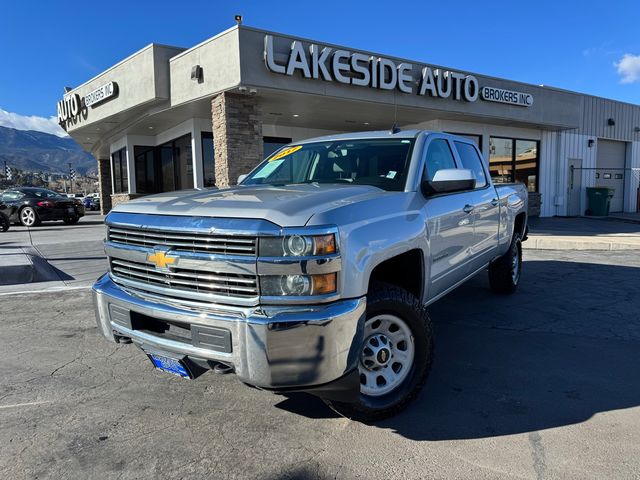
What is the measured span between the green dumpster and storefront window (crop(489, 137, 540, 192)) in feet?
8.57

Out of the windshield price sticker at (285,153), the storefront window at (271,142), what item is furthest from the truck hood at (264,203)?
the storefront window at (271,142)

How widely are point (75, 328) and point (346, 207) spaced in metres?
3.88

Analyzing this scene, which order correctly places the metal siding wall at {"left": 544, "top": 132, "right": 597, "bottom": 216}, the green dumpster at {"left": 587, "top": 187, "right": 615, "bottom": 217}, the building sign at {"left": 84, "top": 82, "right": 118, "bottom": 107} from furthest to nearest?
the metal siding wall at {"left": 544, "top": 132, "right": 597, "bottom": 216}
the green dumpster at {"left": 587, "top": 187, "right": 615, "bottom": 217}
the building sign at {"left": 84, "top": 82, "right": 118, "bottom": 107}

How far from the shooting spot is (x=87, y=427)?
3.06m

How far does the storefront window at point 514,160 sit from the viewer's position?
764 inches

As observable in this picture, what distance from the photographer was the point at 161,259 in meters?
2.88

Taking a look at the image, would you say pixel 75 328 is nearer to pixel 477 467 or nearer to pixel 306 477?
pixel 306 477

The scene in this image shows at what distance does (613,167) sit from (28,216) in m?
26.6

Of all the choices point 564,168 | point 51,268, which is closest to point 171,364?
point 51,268

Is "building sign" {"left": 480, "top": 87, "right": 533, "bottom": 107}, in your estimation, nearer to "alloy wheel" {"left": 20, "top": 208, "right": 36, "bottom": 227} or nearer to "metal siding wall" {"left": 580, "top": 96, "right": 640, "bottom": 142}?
"metal siding wall" {"left": 580, "top": 96, "right": 640, "bottom": 142}

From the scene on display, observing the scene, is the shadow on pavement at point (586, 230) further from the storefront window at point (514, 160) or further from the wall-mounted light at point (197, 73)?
the wall-mounted light at point (197, 73)

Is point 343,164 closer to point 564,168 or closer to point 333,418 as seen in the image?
point 333,418

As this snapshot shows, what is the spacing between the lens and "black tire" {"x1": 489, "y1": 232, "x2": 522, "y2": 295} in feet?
20.3

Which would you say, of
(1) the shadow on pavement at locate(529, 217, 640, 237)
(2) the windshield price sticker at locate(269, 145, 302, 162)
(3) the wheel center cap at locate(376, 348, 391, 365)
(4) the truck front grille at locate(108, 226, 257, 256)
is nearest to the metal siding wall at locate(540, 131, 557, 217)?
(1) the shadow on pavement at locate(529, 217, 640, 237)
